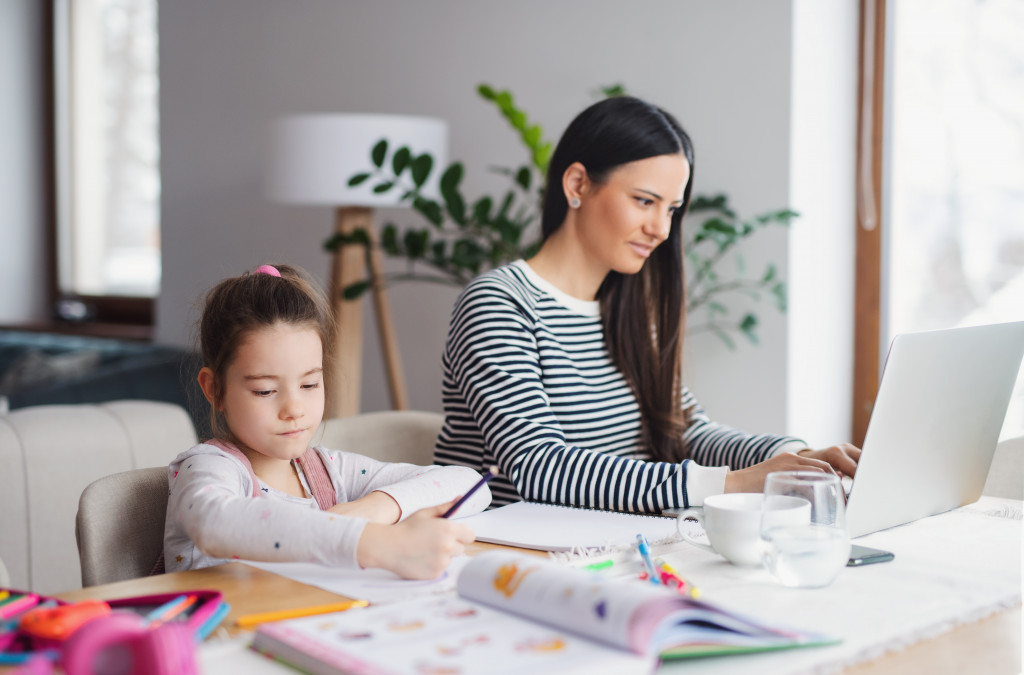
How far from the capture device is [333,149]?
2.81 metres

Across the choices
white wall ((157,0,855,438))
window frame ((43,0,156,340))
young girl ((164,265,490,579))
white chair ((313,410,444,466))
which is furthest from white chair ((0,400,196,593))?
window frame ((43,0,156,340))

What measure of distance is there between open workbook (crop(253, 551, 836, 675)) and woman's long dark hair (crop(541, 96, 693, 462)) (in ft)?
2.81

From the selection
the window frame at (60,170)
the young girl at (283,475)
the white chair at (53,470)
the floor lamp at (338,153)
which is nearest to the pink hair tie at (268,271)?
the young girl at (283,475)

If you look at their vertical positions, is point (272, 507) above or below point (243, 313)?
below

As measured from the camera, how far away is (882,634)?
2.53 ft

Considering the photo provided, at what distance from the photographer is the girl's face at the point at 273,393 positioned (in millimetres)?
1110

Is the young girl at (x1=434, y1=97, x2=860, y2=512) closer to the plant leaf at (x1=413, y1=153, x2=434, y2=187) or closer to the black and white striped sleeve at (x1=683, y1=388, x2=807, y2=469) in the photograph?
the black and white striped sleeve at (x1=683, y1=388, x2=807, y2=469)

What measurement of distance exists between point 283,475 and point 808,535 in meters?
0.62

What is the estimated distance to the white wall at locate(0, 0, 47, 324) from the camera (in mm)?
5066

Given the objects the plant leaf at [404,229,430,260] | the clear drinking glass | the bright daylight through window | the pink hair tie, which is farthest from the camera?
the plant leaf at [404,229,430,260]

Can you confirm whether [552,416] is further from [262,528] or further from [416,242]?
[416,242]

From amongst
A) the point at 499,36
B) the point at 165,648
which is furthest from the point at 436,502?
the point at 499,36

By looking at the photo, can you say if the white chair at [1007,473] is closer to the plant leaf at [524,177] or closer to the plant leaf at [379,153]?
the plant leaf at [524,177]

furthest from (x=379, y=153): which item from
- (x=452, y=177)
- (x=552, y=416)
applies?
(x=552, y=416)
